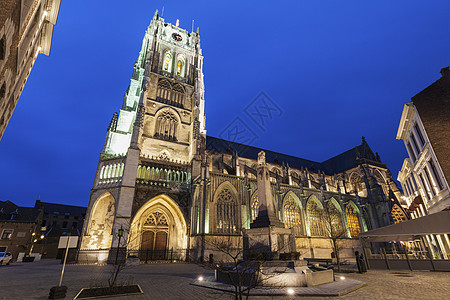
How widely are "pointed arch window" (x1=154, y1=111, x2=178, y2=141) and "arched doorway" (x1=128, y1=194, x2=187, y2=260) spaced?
8272 mm

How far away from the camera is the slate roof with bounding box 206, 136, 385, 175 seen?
33969mm

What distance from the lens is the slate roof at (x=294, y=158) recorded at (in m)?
34.0

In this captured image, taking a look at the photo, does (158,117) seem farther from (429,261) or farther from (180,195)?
(429,261)

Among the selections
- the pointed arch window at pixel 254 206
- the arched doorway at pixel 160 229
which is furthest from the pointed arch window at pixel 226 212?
the arched doorway at pixel 160 229

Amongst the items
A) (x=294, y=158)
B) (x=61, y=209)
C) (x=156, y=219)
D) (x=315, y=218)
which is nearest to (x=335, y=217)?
(x=315, y=218)

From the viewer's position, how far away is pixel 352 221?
101 ft

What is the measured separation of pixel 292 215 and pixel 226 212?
9.66 m

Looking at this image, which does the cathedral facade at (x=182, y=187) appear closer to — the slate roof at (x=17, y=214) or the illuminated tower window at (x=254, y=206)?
the illuminated tower window at (x=254, y=206)

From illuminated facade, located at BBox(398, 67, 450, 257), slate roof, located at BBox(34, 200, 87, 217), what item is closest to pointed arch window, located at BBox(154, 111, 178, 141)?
illuminated facade, located at BBox(398, 67, 450, 257)

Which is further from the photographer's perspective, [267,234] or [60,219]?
[60,219]

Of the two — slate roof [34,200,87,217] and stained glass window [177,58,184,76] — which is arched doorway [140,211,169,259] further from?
slate roof [34,200,87,217]

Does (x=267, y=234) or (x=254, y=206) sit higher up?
(x=254, y=206)

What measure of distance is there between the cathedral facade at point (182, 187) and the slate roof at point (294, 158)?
15.8 inches

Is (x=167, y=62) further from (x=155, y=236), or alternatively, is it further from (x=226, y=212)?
(x=155, y=236)
